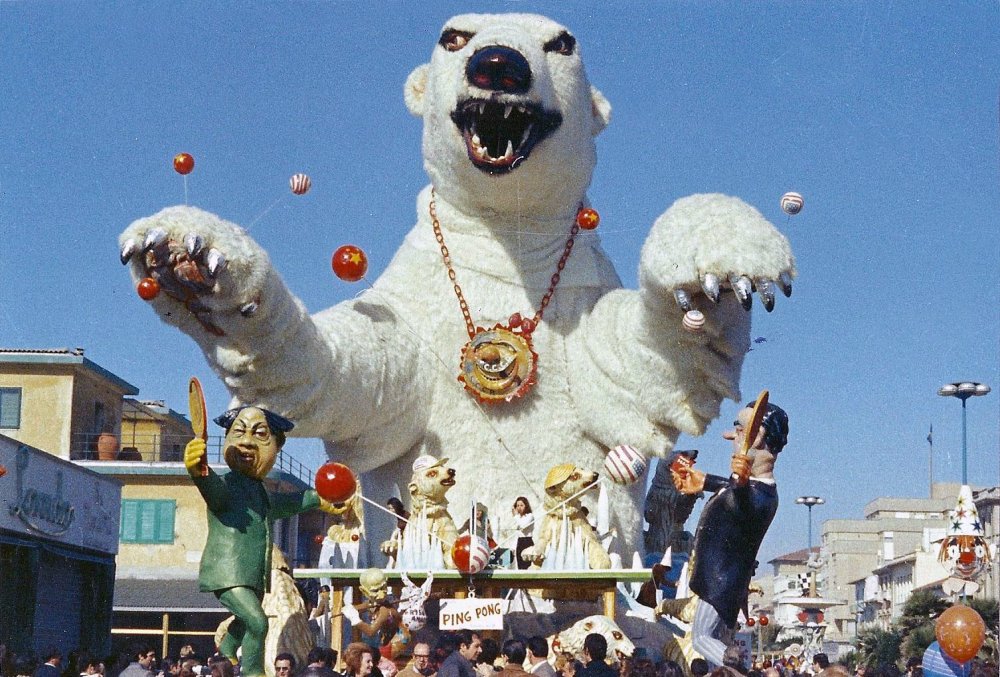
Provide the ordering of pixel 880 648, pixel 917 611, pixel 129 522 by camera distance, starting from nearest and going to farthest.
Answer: pixel 129 522 < pixel 917 611 < pixel 880 648

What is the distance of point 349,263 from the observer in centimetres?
914

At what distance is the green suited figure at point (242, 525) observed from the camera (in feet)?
24.2

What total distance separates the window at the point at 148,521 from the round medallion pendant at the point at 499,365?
1662 cm

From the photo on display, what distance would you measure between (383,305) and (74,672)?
3423 millimetres

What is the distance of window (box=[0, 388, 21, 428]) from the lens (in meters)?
24.8

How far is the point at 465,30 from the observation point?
9.87 m

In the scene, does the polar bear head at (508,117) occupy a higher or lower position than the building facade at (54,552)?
higher

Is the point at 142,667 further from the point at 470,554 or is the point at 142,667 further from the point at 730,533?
the point at 730,533

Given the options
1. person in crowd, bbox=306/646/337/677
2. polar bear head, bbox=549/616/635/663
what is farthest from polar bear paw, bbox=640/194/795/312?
person in crowd, bbox=306/646/337/677

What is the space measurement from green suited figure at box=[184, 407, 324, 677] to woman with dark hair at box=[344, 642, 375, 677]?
0.46 meters

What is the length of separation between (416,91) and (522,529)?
2948mm

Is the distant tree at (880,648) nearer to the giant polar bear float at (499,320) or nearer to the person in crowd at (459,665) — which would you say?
the giant polar bear float at (499,320)

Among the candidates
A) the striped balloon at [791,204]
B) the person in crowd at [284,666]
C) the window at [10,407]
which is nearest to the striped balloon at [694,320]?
the striped balloon at [791,204]

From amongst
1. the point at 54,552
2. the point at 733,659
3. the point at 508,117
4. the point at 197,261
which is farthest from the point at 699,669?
the point at 54,552
